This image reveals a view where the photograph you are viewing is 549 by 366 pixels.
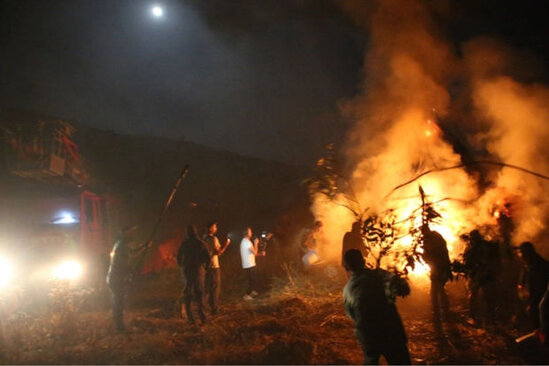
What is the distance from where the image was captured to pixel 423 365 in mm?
5035

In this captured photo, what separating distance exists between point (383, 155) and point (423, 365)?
7631 millimetres

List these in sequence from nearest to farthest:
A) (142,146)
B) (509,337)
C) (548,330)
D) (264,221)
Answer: (548,330), (509,337), (264,221), (142,146)

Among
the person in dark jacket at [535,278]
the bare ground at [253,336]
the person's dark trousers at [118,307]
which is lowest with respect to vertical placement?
the bare ground at [253,336]

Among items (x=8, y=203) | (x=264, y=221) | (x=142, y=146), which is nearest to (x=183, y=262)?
(x=8, y=203)

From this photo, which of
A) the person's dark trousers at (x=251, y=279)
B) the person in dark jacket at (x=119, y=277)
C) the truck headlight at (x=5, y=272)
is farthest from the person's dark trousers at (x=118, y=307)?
the person's dark trousers at (x=251, y=279)

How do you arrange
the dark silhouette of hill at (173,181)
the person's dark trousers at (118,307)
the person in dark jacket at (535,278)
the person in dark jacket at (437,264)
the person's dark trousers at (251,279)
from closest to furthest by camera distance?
the person in dark jacket at (535,278) < the person in dark jacket at (437,264) < the person's dark trousers at (118,307) < the person's dark trousers at (251,279) < the dark silhouette of hill at (173,181)

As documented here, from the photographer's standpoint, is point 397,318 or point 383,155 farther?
point 383,155

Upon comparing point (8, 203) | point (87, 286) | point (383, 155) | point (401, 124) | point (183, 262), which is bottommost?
point (87, 286)

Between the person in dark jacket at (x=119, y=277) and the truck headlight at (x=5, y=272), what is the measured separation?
9.23 ft

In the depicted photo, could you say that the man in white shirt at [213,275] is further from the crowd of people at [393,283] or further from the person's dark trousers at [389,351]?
the person's dark trousers at [389,351]

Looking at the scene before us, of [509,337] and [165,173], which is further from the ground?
[165,173]

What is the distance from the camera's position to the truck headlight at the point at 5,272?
27.1 feet

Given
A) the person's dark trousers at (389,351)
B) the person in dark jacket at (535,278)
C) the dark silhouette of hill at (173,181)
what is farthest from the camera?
the dark silhouette of hill at (173,181)

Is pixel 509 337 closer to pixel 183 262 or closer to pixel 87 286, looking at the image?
pixel 183 262
